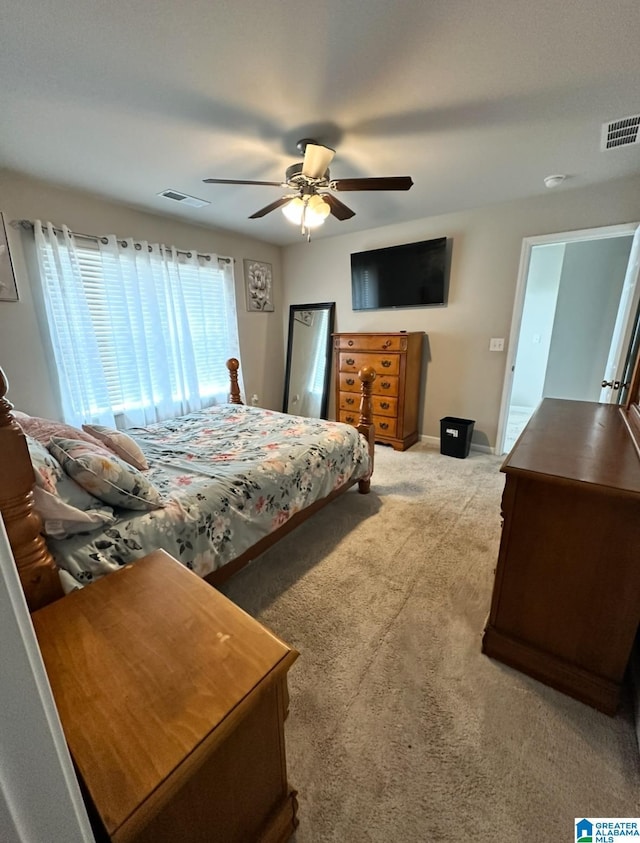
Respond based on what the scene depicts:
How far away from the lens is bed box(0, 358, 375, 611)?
948 mm

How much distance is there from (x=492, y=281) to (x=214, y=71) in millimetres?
2767

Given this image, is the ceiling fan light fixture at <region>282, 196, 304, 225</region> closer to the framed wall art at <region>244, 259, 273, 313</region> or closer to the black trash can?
the framed wall art at <region>244, 259, 273, 313</region>

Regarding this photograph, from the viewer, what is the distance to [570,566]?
4.00ft

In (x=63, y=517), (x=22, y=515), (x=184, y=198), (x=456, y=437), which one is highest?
(x=184, y=198)

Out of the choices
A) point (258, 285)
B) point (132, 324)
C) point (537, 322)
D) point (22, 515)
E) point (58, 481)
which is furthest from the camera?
point (537, 322)

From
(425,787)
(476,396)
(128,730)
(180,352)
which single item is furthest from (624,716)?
(180,352)

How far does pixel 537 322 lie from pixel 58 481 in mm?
5777

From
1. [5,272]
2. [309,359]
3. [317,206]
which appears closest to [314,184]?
[317,206]

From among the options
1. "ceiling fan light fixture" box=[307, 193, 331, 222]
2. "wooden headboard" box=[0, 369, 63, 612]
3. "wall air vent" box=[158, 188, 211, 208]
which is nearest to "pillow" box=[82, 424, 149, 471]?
"wooden headboard" box=[0, 369, 63, 612]

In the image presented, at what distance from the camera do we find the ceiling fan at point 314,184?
76.5 inches

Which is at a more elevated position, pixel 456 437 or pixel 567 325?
pixel 567 325

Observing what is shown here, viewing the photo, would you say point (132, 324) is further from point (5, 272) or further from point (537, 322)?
point (537, 322)

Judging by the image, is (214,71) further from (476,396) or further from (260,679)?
(476,396)

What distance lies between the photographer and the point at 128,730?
2.12 ft
